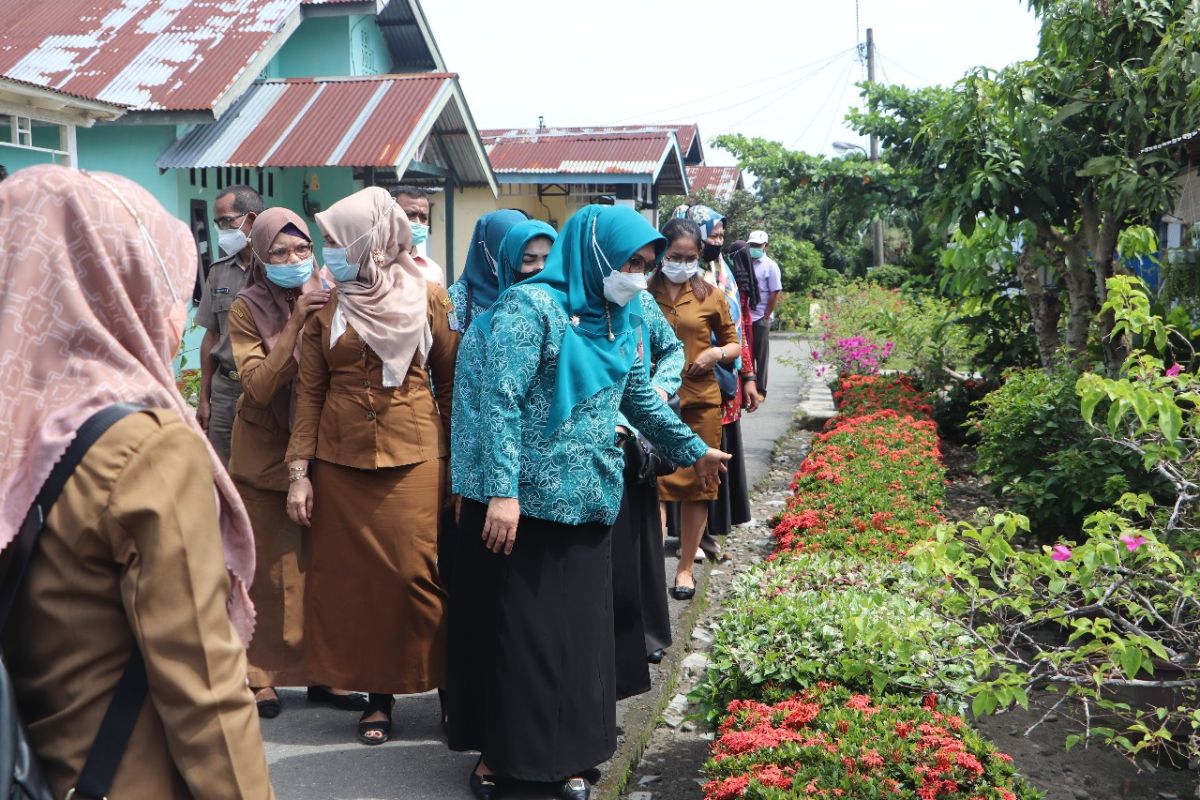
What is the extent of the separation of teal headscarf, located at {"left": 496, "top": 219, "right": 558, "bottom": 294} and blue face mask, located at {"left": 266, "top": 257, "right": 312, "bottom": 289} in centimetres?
77

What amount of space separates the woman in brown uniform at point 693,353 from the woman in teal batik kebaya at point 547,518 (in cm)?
215

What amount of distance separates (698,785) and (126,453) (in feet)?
9.49

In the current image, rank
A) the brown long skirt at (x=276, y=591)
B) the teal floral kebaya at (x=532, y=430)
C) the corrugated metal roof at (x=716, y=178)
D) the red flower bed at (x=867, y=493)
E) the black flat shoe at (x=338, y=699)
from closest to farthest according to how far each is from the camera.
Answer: the teal floral kebaya at (x=532, y=430)
the brown long skirt at (x=276, y=591)
the black flat shoe at (x=338, y=699)
the red flower bed at (x=867, y=493)
the corrugated metal roof at (x=716, y=178)

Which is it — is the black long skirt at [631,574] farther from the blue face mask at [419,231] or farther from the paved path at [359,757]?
the blue face mask at [419,231]

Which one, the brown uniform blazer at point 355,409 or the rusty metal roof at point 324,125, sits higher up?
the rusty metal roof at point 324,125

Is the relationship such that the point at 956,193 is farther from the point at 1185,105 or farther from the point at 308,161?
the point at 308,161

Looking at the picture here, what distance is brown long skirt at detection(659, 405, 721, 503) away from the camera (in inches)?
233

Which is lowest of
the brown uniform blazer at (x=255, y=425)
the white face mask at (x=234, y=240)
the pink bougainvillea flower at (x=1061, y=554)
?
the pink bougainvillea flower at (x=1061, y=554)

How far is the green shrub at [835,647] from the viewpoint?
3646mm

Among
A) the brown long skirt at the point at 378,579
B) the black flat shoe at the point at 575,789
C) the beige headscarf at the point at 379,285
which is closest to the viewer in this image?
the black flat shoe at the point at 575,789

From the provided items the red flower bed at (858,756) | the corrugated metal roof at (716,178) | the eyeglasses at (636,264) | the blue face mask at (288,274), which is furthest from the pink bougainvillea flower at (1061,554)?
the corrugated metal roof at (716,178)

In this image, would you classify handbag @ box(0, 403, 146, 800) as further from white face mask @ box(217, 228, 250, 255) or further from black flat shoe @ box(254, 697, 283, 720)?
white face mask @ box(217, 228, 250, 255)

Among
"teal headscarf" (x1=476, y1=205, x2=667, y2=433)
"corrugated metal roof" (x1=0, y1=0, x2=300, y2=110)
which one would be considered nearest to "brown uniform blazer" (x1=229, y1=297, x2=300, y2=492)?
"teal headscarf" (x1=476, y1=205, x2=667, y2=433)

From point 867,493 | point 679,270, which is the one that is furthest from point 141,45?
point 867,493
